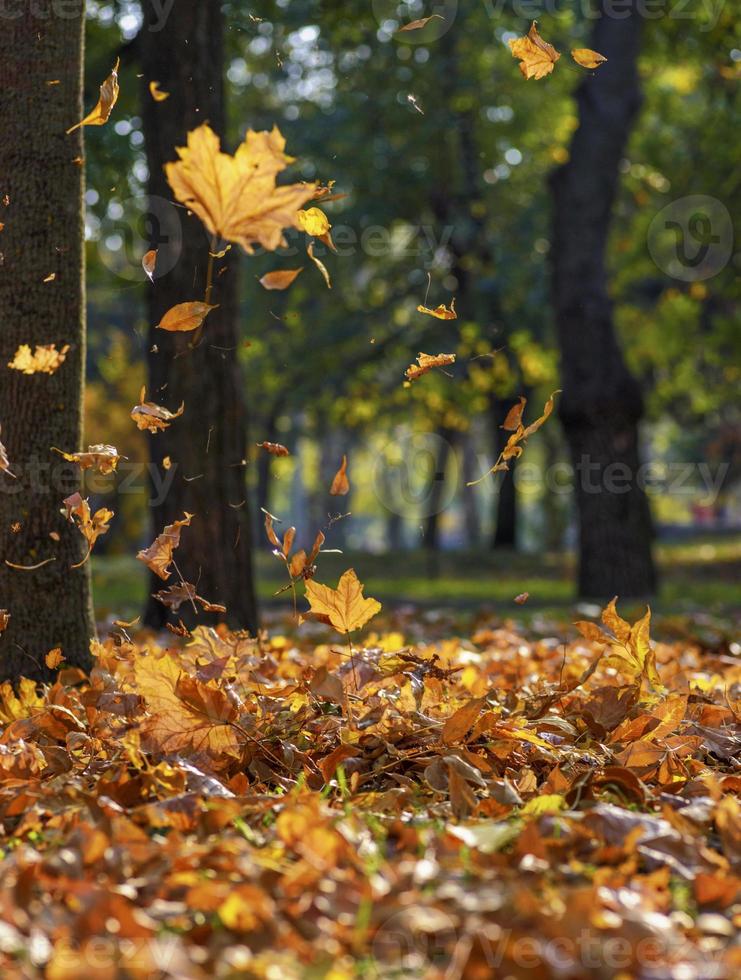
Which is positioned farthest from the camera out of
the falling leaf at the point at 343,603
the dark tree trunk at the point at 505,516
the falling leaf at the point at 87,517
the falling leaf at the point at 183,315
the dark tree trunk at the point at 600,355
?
the dark tree trunk at the point at 505,516

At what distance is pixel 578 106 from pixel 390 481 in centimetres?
3561

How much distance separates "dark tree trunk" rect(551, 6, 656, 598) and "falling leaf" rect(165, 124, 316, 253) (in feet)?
25.7

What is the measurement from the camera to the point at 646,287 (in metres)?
21.2

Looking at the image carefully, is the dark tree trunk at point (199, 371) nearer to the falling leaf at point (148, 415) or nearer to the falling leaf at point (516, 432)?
the falling leaf at point (148, 415)

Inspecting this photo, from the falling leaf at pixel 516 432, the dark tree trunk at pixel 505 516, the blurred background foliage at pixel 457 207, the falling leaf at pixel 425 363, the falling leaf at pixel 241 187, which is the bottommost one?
the dark tree trunk at pixel 505 516

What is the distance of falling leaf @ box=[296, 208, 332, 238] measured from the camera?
2.49m

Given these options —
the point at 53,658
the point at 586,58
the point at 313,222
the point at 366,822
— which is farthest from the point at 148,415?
the point at 586,58

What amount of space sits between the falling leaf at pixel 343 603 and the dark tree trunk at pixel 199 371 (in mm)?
2943

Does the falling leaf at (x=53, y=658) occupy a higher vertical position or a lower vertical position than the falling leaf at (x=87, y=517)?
lower

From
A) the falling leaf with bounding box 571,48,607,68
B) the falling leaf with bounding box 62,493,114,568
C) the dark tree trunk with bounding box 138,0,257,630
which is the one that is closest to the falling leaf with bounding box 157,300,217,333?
the falling leaf with bounding box 62,493,114,568

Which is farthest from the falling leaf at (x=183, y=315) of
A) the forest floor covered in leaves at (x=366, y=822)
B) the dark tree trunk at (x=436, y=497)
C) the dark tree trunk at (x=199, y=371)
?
the dark tree trunk at (x=436, y=497)

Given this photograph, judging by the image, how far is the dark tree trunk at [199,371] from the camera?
5.71m

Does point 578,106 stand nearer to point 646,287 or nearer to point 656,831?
point 656,831

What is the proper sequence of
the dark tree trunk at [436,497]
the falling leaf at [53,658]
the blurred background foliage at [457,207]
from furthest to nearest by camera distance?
1. the dark tree trunk at [436,497]
2. the blurred background foliage at [457,207]
3. the falling leaf at [53,658]
